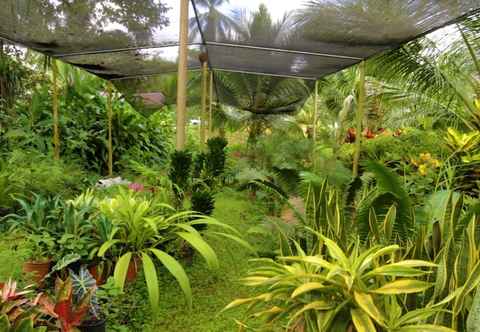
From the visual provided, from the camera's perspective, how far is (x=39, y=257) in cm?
192

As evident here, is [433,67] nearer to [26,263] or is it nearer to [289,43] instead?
[289,43]

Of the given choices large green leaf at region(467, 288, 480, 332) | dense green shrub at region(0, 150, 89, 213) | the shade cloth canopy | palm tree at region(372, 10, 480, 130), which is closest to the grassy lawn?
large green leaf at region(467, 288, 480, 332)

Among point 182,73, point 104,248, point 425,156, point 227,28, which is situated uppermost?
point 227,28

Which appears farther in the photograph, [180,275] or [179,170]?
[179,170]

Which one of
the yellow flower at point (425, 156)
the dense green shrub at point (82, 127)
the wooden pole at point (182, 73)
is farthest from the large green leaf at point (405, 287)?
the dense green shrub at point (82, 127)

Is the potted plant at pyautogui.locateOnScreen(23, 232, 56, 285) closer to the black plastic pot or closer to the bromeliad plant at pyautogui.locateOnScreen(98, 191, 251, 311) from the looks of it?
the bromeliad plant at pyautogui.locateOnScreen(98, 191, 251, 311)

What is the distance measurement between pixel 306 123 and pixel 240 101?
4.23 m

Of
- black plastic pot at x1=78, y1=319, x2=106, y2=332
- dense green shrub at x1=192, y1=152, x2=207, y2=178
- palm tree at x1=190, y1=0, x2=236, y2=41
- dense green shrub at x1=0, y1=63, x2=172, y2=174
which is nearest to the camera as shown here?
black plastic pot at x1=78, y1=319, x2=106, y2=332

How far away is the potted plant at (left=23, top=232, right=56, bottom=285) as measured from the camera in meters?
1.84

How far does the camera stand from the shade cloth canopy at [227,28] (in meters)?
2.65

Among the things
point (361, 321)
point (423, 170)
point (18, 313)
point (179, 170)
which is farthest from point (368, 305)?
point (423, 170)

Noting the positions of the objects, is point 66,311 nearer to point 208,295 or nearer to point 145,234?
point 145,234

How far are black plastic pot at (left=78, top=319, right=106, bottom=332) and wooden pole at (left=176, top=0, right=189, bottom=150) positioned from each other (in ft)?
4.75

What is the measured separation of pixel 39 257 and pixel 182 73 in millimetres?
1518
